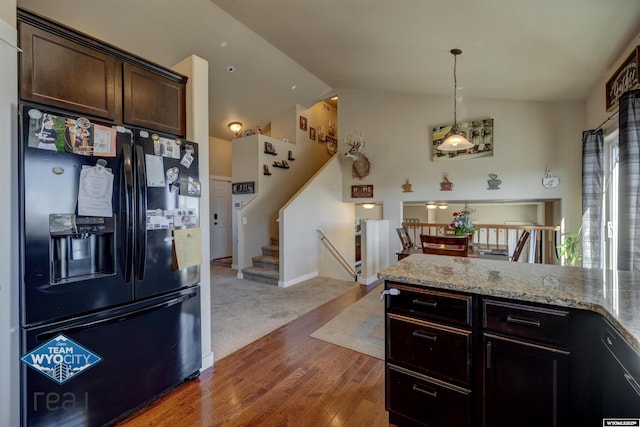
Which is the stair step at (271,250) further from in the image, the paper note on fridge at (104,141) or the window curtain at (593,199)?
the window curtain at (593,199)

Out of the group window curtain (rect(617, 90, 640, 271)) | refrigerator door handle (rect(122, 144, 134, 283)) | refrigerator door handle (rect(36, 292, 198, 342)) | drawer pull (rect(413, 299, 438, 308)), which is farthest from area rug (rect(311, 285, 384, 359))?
window curtain (rect(617, 90, 640, 271))

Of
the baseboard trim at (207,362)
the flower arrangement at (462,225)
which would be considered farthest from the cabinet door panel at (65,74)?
the flower arrangement at (462,225)

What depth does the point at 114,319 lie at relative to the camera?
1.71m

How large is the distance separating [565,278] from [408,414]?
1.16m

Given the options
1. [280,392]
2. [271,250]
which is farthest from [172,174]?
[271,250]

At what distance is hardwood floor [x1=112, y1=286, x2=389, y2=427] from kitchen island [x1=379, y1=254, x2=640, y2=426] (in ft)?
1.34

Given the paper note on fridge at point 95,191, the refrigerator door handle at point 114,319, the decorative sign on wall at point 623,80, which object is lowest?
the refrigerator door handle at point 114,319

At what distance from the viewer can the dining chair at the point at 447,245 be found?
3.05m

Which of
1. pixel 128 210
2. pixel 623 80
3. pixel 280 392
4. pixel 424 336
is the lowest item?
pixel 280 392

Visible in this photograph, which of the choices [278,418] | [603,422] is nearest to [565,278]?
[603,422]

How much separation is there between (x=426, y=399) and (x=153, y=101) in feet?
8.51

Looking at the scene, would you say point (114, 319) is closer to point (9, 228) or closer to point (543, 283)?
point (9, 228)

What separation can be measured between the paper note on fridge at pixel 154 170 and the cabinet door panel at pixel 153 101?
0.27m

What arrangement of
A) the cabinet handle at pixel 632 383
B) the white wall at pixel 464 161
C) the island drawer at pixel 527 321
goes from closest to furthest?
the cabinet handle at pixel 632 383 → the island drawer at pixel 527 321 → the white wall at pixel 464 161
